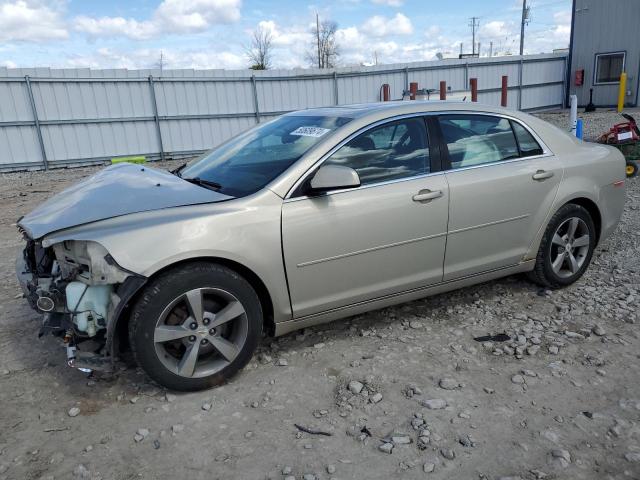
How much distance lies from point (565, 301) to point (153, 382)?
10.3 ft

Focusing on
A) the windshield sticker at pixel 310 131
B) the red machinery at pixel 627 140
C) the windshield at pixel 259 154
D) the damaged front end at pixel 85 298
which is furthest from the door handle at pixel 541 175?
the red machinery at pixel 627 140

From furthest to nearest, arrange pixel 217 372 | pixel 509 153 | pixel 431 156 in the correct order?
pixel 509 153, pixel 431 156, pixel 217 372

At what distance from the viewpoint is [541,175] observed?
3.90 m

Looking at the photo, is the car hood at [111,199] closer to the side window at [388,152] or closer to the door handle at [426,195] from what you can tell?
the side window at [388,152]

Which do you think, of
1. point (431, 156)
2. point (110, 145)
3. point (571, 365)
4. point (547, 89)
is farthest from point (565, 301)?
point (547, 89)

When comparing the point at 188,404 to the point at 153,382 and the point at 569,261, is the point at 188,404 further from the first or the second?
the point at 569,261

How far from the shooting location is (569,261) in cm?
424

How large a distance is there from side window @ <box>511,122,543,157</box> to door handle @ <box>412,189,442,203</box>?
952 mm

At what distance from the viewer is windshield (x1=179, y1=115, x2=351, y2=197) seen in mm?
3254

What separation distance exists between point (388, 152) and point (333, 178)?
612 mm

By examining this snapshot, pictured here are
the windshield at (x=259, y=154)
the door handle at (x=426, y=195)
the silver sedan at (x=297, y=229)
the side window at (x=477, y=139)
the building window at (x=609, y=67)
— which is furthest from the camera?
the building window at (x=609, y=67)

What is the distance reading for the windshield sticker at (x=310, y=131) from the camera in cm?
341

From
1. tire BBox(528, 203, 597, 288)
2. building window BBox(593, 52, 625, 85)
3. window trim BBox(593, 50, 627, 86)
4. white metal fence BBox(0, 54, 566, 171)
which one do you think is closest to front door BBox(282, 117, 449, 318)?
tire BBox(528, 203, 597, 288)

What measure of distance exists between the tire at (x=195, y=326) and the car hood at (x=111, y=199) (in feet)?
1.48
